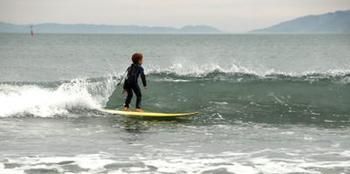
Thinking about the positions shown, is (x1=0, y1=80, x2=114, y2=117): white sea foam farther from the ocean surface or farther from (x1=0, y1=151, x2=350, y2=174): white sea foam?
(x1=0, y1=151, x2=350, y2=174): white sea foam

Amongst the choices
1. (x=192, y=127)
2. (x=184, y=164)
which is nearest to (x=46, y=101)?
(x=192, y=127)

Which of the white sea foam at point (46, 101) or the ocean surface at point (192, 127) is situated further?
the white sea foam at point (46, 101)

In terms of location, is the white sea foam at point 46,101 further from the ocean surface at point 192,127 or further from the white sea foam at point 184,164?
the white sea foam at point 184,164

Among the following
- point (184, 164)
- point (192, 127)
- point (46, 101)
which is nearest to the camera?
point (184, 164)

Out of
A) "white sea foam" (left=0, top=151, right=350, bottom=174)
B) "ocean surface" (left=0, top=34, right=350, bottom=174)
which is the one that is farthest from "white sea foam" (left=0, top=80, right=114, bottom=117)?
"white sea foam" (left=0, top=151, right=350, bottom=174)

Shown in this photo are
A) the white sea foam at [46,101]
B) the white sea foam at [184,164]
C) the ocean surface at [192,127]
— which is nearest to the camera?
the white sea foam at [184,164]

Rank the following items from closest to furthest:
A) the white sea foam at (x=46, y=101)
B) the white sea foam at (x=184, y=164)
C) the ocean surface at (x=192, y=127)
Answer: the white sea foam at (x=184, y=164), the ocean surface at (x=192, y=127), the white sea foam at (x=46, y=101)

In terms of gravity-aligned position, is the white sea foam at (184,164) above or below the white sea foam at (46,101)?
below

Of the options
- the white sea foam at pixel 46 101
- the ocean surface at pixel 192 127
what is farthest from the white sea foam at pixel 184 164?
the white sea foam at pixel 46 101

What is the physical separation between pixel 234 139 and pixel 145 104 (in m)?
6.85

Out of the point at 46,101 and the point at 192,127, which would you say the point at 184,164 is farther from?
the point at 46,101

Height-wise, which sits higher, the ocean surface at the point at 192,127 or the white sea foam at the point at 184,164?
the ocean surface at the point at 192,127

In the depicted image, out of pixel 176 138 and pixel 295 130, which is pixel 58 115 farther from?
pixel 295 130

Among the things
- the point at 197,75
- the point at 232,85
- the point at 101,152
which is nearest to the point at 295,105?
the point at 232,85
